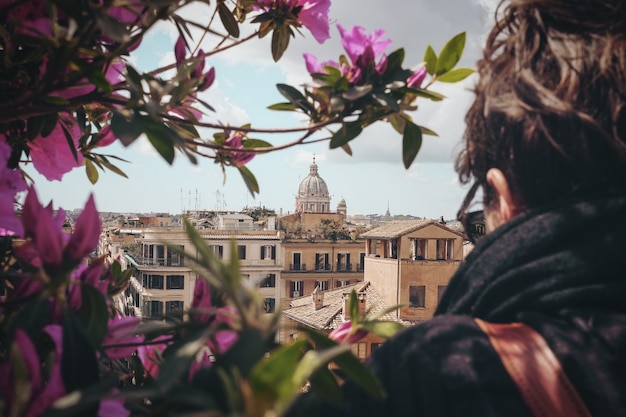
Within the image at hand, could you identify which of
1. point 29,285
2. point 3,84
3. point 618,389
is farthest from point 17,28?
point 618,389

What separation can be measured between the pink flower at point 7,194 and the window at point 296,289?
20.4m

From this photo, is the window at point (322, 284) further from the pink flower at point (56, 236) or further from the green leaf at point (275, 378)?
the green leaf at point (275, 378)

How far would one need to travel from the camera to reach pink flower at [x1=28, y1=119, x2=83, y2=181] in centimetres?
83

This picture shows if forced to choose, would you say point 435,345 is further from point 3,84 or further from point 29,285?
point 3,84

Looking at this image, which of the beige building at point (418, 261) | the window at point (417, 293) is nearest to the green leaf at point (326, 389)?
the beige building at point (418, 261)

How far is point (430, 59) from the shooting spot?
0.74m

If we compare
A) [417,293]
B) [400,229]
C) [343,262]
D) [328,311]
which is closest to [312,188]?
[343,262]

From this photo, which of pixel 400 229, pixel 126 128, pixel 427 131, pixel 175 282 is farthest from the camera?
pixel 175 282

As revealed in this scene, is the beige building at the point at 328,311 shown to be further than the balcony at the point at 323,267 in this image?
No

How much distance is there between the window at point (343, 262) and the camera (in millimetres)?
21344

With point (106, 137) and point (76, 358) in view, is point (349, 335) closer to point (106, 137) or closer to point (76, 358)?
point (76, 358)

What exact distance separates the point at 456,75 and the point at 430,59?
4 centimetres

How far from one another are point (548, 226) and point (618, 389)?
6.3 inches

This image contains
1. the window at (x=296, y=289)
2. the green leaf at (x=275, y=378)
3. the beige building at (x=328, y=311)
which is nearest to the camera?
the green leaf at (x=275, y=378)
